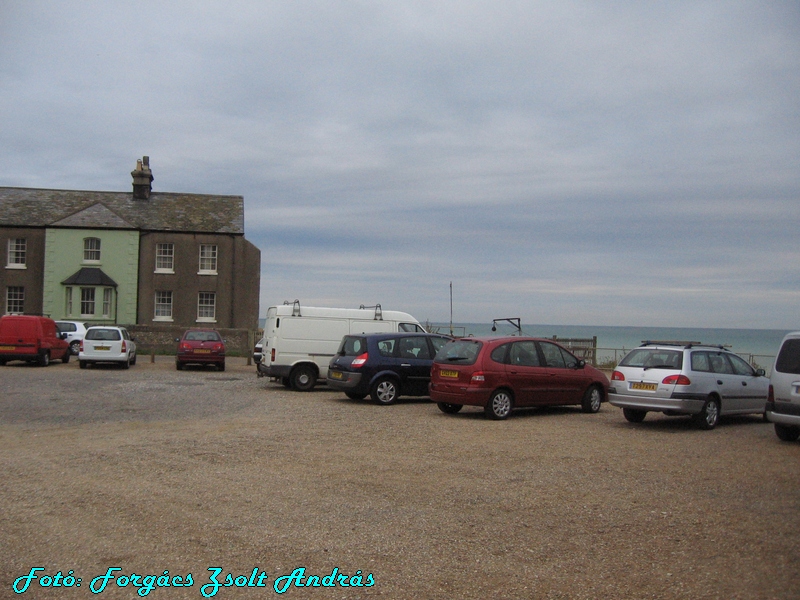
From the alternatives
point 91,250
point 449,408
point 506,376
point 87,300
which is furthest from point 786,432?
point 91,250

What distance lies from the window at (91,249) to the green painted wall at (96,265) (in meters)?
0.19

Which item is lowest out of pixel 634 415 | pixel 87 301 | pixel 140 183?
pixel 634 415

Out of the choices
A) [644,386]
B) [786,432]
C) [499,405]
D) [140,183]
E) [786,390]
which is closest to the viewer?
[786,390]

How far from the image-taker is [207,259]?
43.1 meters

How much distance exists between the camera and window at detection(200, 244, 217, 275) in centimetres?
4303

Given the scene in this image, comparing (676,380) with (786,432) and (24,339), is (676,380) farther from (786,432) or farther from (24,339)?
(24,339)

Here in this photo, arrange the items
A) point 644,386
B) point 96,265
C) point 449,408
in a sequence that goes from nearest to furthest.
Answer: point 644,386
point 449,408
point 96,265

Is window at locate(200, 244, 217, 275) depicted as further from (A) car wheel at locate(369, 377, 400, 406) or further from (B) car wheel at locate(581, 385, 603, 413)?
(B) car wheel at locate(581, 385, 603, 413)

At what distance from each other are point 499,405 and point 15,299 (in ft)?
118

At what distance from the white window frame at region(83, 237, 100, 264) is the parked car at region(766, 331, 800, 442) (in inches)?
1486

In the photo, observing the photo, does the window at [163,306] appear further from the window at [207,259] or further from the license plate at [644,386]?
the license plate at [644,386]

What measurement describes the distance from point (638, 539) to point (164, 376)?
20.2 m

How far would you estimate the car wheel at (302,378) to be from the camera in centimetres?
2034

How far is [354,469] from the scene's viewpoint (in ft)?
30.1
